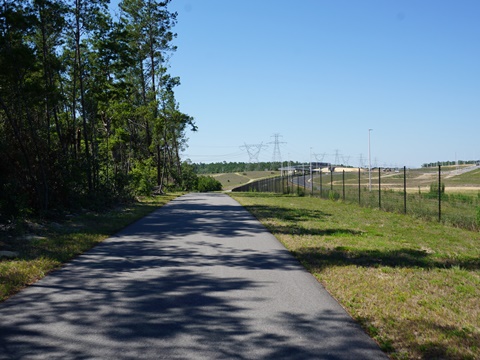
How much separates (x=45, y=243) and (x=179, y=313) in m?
6.17

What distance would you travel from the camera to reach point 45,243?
10.4m

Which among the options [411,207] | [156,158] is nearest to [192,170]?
[156,158]

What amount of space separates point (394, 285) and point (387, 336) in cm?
221

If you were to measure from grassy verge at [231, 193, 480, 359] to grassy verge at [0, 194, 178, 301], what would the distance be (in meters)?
4.49

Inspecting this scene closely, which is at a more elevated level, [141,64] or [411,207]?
[141,64]

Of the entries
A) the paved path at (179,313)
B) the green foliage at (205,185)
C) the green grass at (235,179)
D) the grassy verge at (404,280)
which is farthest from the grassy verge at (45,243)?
the green grass at (235,179)

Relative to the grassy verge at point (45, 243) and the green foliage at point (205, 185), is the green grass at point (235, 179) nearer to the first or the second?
the green foliage at point (205, 185)

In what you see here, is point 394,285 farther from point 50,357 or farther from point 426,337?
point 50,357

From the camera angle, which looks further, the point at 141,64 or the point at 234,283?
the point at 141,64

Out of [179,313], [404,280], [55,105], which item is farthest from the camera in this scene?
[55,105]

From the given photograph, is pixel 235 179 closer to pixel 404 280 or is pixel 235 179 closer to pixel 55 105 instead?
pixel 55 105

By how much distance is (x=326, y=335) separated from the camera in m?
4.71

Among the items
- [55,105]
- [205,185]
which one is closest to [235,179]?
[205,185]

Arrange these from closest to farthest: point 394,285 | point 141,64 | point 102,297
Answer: point 102,297 < point 394,285 < point 141,64
